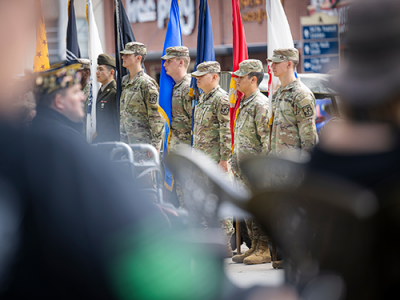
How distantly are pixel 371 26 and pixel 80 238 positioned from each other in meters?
0.79

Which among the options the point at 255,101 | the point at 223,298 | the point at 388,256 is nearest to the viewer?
the point at 388,256

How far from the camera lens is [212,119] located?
15.8 ft

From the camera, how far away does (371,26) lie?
36.6 inches

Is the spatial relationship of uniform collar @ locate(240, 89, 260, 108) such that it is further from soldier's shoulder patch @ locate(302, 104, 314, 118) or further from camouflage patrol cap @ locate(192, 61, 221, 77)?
soldier's shoulder patch @ locate(302, 104, 314, 118)

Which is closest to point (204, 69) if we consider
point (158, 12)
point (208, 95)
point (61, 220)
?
point (208, 95)

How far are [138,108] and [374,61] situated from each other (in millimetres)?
4740

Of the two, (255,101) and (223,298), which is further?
(255,101)

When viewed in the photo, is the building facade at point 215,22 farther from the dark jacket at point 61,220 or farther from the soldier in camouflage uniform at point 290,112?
the dark jacket at point 61,220

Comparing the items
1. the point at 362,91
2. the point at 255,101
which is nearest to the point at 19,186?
the point at 362,91

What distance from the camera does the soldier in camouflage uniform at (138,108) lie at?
5.47m

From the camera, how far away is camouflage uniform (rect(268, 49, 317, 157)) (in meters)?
4.00

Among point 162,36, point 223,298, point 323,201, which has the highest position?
point 162,36

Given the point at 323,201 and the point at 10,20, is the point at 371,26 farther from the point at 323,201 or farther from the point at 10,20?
the point at 10,20

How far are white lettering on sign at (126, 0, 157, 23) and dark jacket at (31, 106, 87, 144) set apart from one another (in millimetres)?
14699
